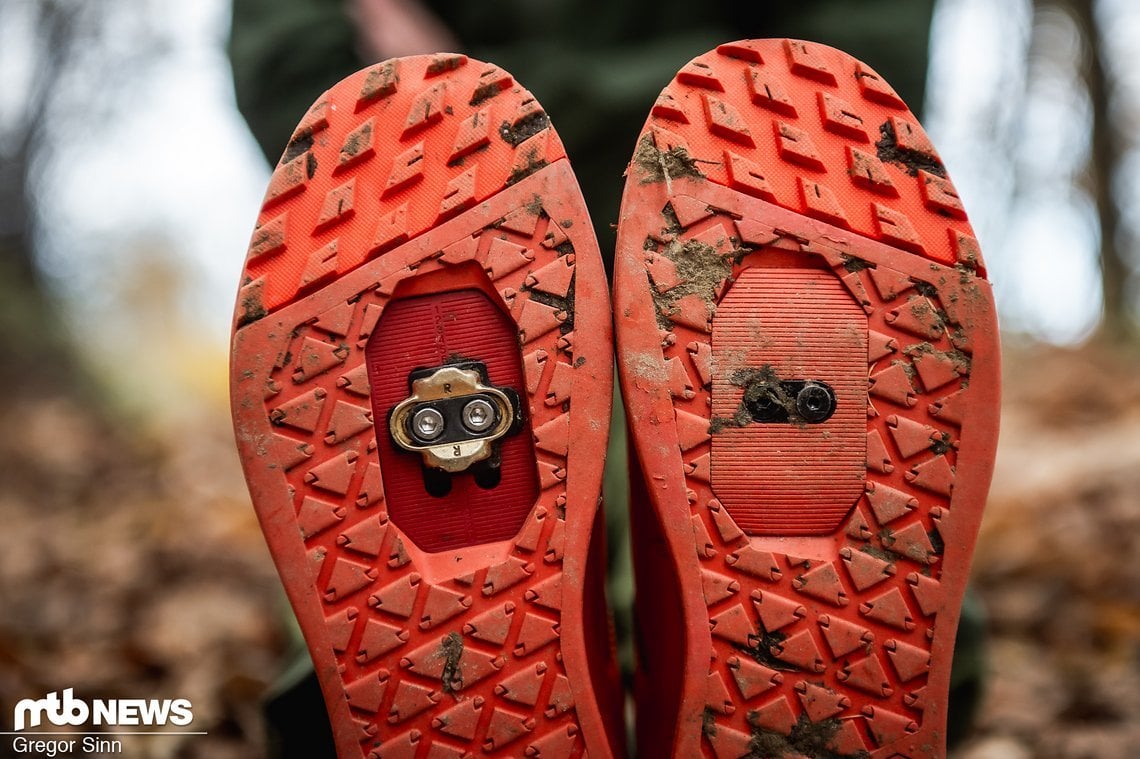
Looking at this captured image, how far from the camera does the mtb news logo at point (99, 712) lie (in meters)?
1.75

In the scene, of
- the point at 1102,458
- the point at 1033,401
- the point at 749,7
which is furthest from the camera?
the point at 1033,401

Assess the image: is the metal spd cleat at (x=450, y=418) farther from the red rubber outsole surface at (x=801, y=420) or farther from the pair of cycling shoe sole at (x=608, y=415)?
the red rubber outsole surface at (x=801, y=420)

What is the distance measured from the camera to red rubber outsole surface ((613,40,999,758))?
1091mm

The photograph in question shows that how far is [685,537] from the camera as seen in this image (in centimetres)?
108

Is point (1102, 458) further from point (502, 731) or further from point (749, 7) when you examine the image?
point (502, 731)

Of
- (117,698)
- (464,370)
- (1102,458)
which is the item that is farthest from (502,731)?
(1102,458)

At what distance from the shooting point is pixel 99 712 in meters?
1.80

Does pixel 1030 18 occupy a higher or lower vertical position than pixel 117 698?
higher

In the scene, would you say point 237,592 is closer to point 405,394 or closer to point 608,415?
point 405,394

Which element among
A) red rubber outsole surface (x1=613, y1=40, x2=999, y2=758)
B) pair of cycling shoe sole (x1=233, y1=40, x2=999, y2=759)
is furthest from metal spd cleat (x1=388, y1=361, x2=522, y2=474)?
red rubber outsole surface (x1=613, y1=40, x2=999, y2=758)

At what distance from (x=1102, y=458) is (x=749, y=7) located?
2354mm

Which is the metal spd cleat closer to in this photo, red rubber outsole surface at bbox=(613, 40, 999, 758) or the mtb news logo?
red rubber outsole surface at bbox=(613, 40, 999, 758)

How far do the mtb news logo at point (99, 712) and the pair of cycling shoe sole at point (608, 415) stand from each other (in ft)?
2.78

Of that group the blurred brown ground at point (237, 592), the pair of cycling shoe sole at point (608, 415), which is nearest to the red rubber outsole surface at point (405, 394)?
the pair of cycling shoe sole at point (608, 415)
